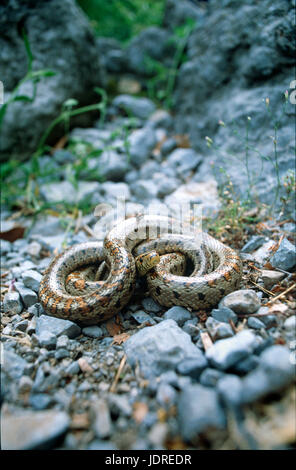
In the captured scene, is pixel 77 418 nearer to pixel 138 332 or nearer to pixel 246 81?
pixel 138 332

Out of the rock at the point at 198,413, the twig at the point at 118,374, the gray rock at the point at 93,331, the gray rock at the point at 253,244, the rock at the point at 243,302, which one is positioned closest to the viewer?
the rock at the point at 198,413

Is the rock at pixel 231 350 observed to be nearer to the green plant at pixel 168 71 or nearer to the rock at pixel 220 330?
the rock at pixel 220 330

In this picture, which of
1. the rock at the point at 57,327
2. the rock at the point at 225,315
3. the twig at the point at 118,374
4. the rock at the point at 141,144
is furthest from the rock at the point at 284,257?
the rock at the point at 141,144

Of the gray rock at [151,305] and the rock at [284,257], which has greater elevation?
the rock at [284,257]

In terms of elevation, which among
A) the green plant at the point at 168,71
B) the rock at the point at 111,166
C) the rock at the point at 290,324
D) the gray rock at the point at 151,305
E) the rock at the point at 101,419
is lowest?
the rock at the point at 101,419

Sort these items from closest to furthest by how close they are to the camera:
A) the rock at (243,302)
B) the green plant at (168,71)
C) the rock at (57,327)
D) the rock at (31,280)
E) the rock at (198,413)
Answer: the rock at (198,413) < the rock at (243,302) < the rock at (57,327) < the rock at (31,280) < the green plant at (168,71)

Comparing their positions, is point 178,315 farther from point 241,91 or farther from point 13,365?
point 241,91

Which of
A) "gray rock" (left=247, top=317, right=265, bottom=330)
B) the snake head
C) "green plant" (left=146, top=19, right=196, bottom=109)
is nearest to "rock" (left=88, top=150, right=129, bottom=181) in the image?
"green plant" (left=146, top=19, right=196, bottom=109)

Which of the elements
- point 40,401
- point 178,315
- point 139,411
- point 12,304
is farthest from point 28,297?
point 139,411
